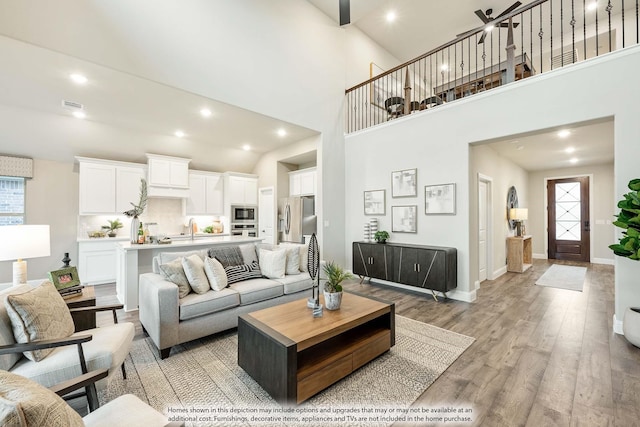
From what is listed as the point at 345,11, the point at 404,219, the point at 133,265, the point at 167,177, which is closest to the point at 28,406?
the point at 133,265

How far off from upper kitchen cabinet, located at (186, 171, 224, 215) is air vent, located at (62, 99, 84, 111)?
2.49m

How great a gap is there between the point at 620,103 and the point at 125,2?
18.9ft

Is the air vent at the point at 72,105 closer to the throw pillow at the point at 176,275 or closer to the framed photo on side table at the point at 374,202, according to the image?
the throw pillow at the point at 176,275

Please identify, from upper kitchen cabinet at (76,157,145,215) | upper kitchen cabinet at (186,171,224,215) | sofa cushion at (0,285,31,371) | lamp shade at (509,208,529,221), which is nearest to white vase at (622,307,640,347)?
lamp shade at (509,208,529,221)

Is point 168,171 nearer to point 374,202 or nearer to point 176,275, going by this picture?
point 176,275

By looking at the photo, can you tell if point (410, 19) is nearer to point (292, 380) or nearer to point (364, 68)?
point (364, 68)

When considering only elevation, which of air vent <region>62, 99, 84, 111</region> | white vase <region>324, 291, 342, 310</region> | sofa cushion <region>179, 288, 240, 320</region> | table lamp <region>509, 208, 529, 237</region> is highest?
air vent <region>62, 99, 84, 111</region>

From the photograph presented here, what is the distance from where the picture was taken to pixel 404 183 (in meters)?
4.89

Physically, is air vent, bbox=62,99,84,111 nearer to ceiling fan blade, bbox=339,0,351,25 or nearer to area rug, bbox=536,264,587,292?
ceiling fan blade, bbox=339,0,351,25

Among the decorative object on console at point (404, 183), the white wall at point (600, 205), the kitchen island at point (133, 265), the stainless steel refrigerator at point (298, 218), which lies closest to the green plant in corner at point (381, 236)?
the decorative object on console at point (404, 183)

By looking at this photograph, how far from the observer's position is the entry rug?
5.88 ft

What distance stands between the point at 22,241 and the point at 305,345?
235 cm

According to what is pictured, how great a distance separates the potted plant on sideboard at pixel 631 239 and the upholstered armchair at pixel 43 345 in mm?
4310

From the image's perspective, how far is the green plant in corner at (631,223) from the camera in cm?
253
